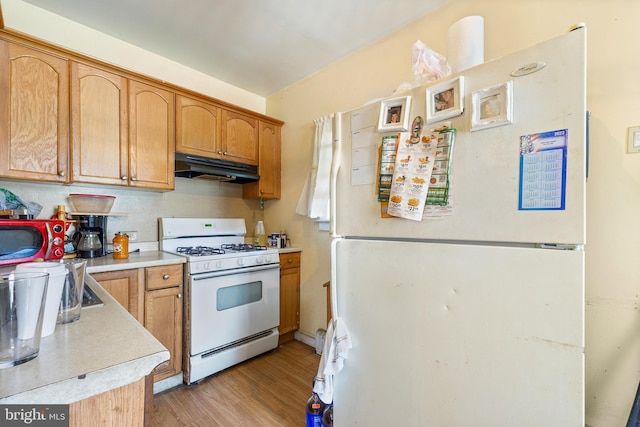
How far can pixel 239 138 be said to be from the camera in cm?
265

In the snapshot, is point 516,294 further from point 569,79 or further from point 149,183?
point 149,183

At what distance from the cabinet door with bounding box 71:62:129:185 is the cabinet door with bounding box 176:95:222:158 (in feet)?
1.23

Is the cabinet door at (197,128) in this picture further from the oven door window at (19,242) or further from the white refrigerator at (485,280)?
the white refrigerator at (485,280)

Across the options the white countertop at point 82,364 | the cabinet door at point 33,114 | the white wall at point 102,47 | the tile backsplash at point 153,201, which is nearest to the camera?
the white countertop at point 82,364

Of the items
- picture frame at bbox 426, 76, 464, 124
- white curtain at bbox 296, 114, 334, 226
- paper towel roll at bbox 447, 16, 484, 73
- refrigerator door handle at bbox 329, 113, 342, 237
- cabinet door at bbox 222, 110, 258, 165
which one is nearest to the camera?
picture frame at bbox 426, 76, 464, 124

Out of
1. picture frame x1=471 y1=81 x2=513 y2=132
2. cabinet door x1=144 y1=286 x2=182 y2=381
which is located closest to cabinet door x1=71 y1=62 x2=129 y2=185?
cabinet door x1=144 y1=286 x2=182 y2=381

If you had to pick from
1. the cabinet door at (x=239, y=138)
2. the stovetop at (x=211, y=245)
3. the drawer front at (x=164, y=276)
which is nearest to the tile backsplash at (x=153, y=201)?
the stovetop at (x=211, y=245)

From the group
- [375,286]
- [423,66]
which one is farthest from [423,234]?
[423,66]

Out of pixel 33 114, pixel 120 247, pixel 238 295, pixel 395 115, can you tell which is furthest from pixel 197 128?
pixel 395 115

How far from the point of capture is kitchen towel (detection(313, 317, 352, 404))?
125 centimetres

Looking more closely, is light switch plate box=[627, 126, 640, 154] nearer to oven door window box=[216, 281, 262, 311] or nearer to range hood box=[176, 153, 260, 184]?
oven door window box=[216, 281, 262, 311]

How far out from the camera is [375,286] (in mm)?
1175

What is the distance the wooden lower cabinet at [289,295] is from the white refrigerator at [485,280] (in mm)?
1439

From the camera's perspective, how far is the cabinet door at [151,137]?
2.06m
